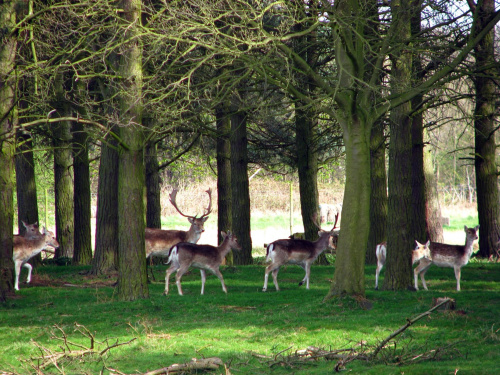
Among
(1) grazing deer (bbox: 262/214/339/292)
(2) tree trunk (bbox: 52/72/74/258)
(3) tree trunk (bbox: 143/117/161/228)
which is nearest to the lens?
(1) grazing deer (bbox: 262/214/339/292)

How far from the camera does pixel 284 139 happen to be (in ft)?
63.8

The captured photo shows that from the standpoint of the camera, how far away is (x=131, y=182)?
456 inches

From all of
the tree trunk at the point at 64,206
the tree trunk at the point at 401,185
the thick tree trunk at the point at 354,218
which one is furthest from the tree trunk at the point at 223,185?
the thick tree trunk at the point at 354,218

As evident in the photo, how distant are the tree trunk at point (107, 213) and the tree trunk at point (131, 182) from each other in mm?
3373

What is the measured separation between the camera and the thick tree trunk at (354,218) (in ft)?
36.1

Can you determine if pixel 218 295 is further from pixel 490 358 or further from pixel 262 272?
pixel 490 358

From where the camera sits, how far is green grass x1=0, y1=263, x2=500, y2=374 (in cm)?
726

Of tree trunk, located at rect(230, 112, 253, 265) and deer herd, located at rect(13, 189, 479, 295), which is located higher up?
tree trunk, located at rect(230, 112, 253, 265)

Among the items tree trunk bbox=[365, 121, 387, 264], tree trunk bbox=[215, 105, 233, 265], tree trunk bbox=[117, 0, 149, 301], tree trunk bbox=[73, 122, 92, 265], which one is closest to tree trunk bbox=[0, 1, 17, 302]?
tree trunk bbox=[117, 0, 149, 301]

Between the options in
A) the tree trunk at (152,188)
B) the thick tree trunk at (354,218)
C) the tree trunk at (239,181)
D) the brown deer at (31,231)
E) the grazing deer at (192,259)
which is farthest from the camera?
the tree trunk at (152,188)

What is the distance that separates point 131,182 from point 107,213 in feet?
12.6

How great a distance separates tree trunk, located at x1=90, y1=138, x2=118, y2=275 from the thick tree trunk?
6.23 meters

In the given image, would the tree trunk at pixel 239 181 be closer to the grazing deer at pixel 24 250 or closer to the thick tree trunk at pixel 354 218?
the grazing deer at pixel 24 250

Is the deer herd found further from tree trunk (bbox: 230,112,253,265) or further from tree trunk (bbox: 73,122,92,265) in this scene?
tree trunk (bbox: 230,112,253,265)
